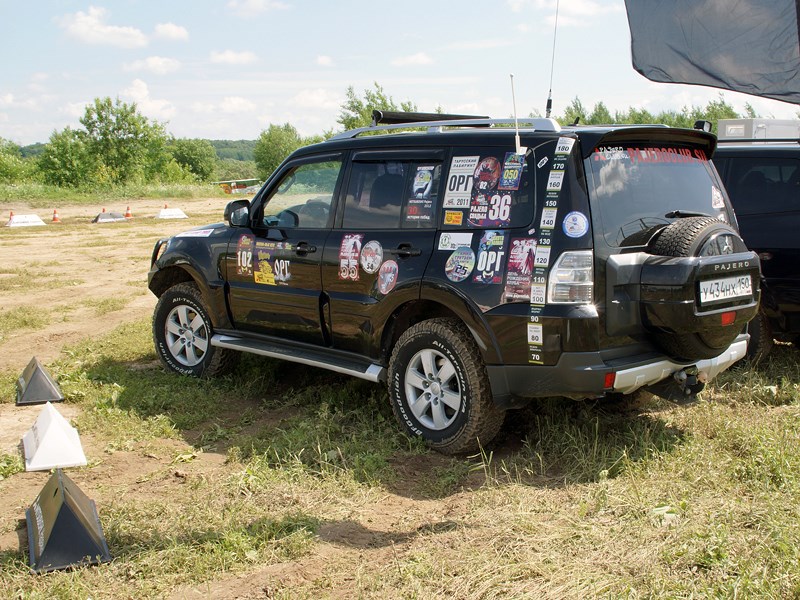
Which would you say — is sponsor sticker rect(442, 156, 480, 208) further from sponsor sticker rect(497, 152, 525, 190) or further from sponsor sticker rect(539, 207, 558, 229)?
sponsor sticker rect(539, 207, 558, 229)

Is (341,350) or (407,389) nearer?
(407,389)

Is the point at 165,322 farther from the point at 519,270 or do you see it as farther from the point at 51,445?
the point at 519,270

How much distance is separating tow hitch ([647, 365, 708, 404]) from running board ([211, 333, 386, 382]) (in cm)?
179

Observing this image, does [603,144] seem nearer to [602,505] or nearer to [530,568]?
[602,505]

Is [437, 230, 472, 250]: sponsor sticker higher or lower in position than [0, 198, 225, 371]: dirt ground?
higher

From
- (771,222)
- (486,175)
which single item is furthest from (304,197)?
(771,222)

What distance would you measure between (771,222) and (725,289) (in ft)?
7.44

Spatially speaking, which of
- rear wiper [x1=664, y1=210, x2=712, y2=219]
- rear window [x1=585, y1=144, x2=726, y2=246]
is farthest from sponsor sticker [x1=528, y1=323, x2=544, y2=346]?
rear wiper [x1=664, y1=210, x2=712, y2=219]

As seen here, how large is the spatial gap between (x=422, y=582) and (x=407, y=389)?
6.14 feet

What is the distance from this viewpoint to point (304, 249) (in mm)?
5812

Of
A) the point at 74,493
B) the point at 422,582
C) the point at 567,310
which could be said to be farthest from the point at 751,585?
the point at 74,493

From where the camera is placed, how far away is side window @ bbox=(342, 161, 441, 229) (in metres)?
5.14

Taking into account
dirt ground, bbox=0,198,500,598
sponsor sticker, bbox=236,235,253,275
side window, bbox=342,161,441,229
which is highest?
side window, bbox=342,161,441,229

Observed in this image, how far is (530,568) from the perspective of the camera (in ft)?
11.2
